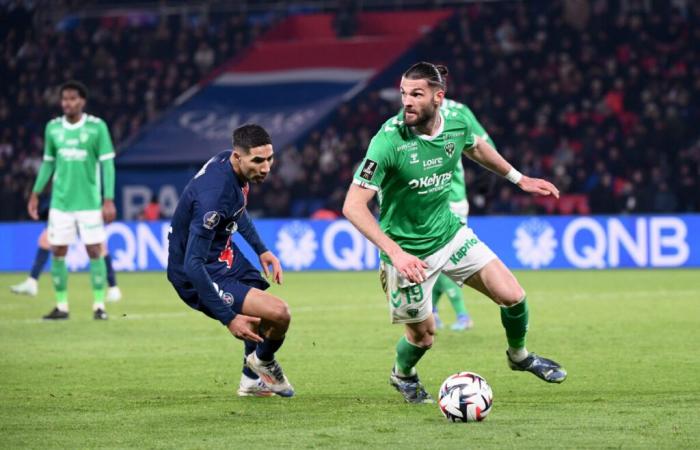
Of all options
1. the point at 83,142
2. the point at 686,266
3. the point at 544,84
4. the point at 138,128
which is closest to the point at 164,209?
the point at 138,128

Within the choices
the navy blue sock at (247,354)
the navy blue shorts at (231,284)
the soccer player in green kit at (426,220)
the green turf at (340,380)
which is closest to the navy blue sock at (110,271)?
the green turf at (340,380)

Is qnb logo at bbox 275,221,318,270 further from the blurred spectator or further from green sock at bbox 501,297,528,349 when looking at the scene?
green sock at bbox 501,297,528,349

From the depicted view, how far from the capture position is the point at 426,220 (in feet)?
24.7

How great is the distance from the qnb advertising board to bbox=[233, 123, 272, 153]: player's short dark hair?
1303 cm

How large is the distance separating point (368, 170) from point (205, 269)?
1.04 meters

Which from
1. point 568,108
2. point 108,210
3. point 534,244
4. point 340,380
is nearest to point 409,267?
point 340,380

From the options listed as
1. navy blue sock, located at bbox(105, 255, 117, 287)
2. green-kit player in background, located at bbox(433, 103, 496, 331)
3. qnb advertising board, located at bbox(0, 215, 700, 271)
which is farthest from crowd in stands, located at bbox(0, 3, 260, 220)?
green-kit player in background, located at bbox(433, 103, 496, 331)

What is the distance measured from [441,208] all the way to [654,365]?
2423 millimetres

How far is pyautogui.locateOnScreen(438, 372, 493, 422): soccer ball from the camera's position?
22.0ft

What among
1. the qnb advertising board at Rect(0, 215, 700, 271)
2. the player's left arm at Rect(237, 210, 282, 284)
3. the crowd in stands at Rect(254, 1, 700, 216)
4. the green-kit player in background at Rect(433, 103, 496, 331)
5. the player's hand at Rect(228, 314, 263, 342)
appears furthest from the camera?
the crowd in stands at Rect(254, 1, 700, 216)

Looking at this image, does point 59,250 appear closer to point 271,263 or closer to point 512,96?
point 271,263

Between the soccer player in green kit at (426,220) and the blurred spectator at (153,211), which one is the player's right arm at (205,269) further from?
the blurred spectator at (153,211)

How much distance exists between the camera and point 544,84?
2594 cm

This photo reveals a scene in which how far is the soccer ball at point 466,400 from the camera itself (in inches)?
264
